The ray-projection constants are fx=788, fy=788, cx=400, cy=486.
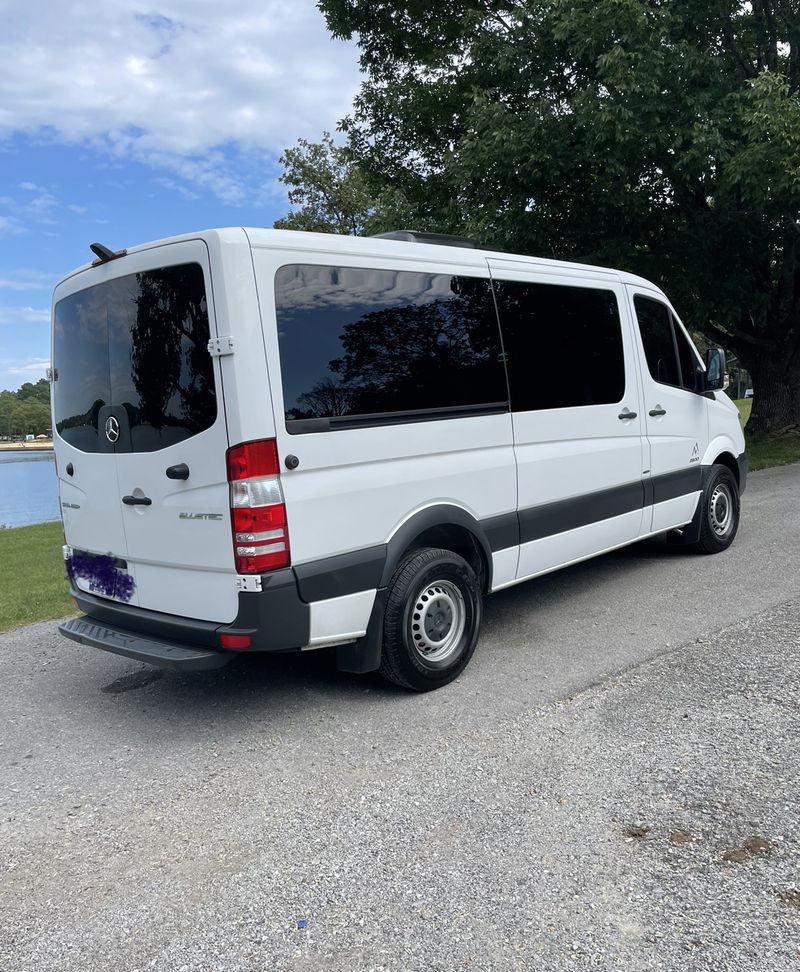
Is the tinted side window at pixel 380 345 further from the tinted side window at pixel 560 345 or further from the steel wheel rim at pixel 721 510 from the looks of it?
the steel wheel rim at pixel 721 510

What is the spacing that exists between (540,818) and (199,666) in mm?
1671

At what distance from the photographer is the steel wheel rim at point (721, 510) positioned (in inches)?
270

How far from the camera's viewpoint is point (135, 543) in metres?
4.08

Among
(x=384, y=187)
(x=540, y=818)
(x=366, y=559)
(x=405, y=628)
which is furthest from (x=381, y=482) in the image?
(x=384, y=187)

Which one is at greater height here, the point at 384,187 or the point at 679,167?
the point at 384,187

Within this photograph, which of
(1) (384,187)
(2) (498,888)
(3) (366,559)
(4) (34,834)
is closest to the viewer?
(2) (498,888)

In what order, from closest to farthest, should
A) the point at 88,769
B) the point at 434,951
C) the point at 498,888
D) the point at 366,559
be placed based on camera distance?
the point at 434,951 < the point at 498,888 < the point at 88,769 < the point at 366,559

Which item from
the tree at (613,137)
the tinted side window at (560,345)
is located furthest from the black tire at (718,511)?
the tree at (613,137)

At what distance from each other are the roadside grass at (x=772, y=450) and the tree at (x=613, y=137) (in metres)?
0.49

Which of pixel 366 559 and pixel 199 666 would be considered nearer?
pixel 199 666

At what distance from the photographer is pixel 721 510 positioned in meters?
6.98

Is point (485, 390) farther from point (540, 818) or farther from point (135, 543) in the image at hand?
point (540, 818)

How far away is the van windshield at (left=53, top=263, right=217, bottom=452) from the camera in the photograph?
3.65 meters

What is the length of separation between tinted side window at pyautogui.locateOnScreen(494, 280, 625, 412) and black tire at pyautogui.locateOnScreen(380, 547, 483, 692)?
1176 mm
